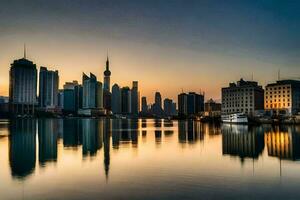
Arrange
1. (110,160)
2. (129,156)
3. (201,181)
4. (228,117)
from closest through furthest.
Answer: (201,181) < (110,160) < (129,156) < (228,117)

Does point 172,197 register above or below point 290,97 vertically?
below

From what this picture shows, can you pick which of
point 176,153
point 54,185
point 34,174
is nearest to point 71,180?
point 54,185

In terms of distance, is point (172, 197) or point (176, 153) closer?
point (172, 197)

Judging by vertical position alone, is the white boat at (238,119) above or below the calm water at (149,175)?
above

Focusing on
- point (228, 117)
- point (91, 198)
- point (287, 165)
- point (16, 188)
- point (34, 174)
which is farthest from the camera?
point (228, 117)

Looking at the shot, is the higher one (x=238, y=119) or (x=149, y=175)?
(x=238, y=119)

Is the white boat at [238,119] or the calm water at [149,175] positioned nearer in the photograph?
the calm water at [149,175]

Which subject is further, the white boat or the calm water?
the white boat

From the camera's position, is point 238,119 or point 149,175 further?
point 238,119

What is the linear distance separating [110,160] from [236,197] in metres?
23.6

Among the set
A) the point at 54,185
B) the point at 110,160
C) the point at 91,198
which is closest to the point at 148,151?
the point at 110,160

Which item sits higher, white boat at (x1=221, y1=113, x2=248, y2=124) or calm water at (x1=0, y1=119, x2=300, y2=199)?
white boat at (x1=221, y1=113, x2=248, y2=124)

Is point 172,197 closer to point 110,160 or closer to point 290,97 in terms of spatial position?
point 110,160

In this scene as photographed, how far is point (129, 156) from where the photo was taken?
51250 millimetres
